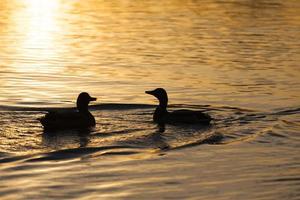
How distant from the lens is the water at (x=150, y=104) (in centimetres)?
1504

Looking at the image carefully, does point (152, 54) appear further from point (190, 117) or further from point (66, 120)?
point (66, 120)

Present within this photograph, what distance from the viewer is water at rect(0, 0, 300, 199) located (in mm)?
15039

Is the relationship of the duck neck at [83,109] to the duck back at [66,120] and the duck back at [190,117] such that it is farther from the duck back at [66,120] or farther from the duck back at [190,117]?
the duck back at [190,117]

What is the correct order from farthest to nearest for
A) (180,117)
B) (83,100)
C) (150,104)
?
(150,104), (83,100), (180,117)

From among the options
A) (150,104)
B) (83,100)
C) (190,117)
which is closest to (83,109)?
(83,100)

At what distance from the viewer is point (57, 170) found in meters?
15.5

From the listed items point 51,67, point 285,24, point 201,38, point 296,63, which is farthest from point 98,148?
point 285,24

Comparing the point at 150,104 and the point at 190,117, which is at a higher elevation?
the point at 150,104

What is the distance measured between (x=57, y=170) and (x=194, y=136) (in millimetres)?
3744

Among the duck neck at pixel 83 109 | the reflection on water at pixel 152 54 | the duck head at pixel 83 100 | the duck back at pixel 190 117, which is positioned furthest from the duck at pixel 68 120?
the reflection on water at pixel 152 54

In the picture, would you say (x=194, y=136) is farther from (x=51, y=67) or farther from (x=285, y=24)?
(x=285, y=24)

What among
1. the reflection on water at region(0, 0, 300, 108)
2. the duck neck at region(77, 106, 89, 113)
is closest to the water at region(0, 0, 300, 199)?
the reflection on water at region(0, 0, 300, 108)

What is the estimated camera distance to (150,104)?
22109 millimetres

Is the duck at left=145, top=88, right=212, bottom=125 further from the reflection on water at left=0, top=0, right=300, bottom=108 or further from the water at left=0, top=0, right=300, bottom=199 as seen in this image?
the reflection on water at left=0, top=0, right=300, bottom=108
